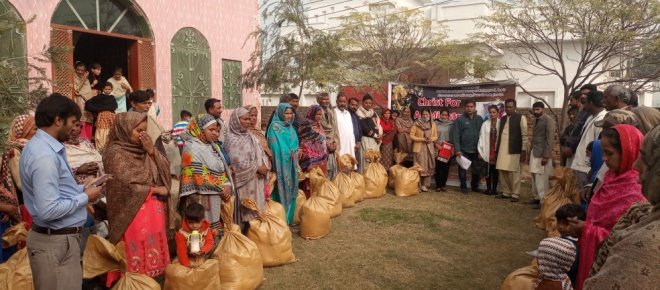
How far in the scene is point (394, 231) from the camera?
5727 mm

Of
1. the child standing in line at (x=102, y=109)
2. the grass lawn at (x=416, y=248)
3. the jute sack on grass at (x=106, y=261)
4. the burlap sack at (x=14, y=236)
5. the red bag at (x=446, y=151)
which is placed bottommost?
the grass lawn at (x=416, y=248)

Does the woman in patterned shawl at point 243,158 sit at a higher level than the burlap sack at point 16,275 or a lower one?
higher

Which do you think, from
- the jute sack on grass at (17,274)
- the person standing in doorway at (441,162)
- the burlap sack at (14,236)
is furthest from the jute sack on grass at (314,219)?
the person standing in doorway at (441,162)

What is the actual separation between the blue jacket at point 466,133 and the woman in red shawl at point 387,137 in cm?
117

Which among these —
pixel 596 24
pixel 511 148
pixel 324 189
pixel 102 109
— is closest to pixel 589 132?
pixel 511 148

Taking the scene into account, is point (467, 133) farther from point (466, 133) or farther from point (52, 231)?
point (52, 231)

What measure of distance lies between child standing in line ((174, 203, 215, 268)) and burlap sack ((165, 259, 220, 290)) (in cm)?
12

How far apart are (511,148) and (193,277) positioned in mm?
5830

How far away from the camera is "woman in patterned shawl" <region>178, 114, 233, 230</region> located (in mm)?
3945

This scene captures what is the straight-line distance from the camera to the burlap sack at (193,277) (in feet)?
10.4

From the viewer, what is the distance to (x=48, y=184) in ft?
7.41

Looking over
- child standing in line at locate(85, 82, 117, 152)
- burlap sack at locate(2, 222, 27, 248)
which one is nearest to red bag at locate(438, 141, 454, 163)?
child standing in line at locate(85, 82, 117, 152)

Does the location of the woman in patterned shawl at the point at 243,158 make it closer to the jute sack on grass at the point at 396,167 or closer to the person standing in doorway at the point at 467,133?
the jute sack on grass at the point at 396,167

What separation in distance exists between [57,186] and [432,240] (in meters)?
4.10
